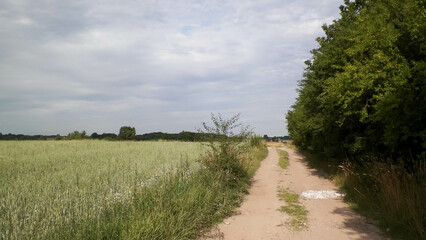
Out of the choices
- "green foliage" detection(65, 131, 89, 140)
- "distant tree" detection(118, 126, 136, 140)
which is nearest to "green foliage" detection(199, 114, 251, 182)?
"green foliage" detection(65, 131, 89, 140)

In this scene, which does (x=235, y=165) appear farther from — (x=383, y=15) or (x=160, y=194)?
(x=383, y=15)

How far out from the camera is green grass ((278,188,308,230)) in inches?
256

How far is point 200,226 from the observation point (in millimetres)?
5980

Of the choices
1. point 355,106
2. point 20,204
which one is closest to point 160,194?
point 20,204

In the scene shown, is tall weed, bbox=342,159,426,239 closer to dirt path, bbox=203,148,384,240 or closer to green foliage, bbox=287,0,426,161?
dirt path, bbox=203,148,384,240

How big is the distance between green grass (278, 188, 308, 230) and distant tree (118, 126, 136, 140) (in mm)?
61549

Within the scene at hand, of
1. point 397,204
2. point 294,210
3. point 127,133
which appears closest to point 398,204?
point 397,204

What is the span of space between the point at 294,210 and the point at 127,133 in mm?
65448

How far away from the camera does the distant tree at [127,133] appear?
221 ft

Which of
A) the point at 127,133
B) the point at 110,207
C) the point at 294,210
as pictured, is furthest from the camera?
the point at 127,133

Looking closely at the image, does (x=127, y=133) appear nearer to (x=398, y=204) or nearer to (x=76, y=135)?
(x=76, y=135)

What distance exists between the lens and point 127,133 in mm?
68812

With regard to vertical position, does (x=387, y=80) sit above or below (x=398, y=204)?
above

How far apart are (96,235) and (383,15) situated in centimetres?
1063
